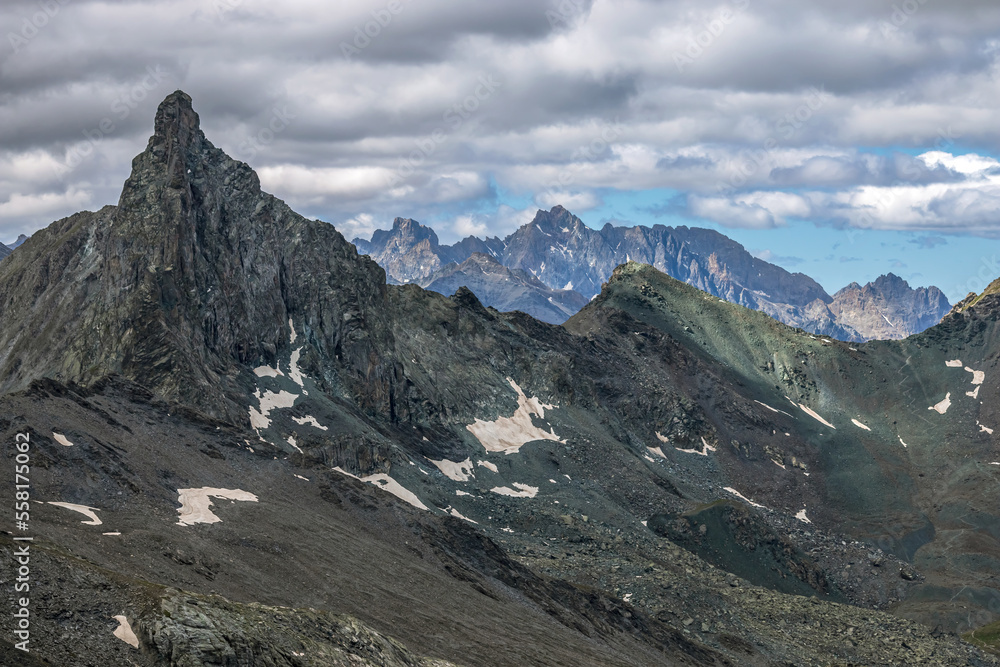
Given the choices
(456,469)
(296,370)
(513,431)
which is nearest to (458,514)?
(456,469)

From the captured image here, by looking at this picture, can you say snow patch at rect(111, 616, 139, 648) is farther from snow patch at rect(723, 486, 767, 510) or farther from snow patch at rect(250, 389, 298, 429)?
snow patch at rect(723, 486, 767, 510)

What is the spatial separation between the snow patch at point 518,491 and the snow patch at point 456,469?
17.6 feet

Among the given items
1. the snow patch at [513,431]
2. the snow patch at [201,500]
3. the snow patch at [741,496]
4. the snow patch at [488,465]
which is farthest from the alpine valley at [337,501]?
the snow patch at [741,496]

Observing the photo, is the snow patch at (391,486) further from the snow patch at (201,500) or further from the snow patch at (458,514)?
the snow patch at (201,500)

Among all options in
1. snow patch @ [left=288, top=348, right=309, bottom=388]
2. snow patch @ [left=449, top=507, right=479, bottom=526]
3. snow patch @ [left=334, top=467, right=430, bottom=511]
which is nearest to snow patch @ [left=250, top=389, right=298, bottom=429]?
snow patch @ [left=288, top=348, right=309, bottom=388]

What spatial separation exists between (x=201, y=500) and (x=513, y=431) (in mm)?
95255

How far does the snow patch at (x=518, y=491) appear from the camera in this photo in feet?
504

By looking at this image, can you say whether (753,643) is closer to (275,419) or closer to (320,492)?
(320,492)

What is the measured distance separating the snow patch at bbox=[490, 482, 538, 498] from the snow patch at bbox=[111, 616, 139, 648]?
348 feet

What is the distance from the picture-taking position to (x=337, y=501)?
106312 millimetres

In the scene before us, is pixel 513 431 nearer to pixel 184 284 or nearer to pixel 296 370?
pixel 296 370

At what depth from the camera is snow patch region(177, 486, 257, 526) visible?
8194 centimetres

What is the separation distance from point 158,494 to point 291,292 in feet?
280

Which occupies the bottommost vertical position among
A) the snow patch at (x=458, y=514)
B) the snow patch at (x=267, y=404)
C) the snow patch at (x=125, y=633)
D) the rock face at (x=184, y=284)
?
the snow patch at (x=458, y=514)
